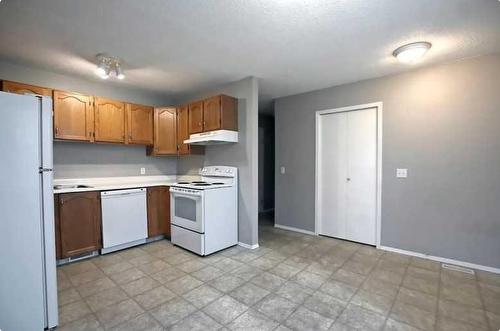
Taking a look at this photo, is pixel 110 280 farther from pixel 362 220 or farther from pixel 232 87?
pixel 362 220

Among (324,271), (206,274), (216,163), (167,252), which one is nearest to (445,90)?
(324,271)

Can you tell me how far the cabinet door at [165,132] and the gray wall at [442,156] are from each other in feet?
8.99

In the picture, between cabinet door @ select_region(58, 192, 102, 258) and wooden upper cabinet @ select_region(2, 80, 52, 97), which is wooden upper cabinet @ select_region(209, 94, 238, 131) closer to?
cabinet door @ select_region(58, 192, 102, 258)

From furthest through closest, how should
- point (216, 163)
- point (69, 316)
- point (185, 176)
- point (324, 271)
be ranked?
point (185, 176) < point (216, 163) < point (324, 271) < point (69, 316)

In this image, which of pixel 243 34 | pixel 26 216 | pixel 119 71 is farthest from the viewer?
pixel 119 71

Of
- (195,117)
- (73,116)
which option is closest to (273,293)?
(195,117)

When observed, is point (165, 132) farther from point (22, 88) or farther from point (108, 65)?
point (22, 88)

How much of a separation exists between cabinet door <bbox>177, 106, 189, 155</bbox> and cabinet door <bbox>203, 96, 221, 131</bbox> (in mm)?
506

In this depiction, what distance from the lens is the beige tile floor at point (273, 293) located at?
5.77ft

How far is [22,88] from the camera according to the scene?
8.89 feet

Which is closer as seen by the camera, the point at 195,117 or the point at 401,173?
the point at 401,173

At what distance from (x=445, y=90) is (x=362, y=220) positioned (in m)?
1.96

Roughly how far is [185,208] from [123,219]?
87 cm

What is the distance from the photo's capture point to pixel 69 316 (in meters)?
1.82
